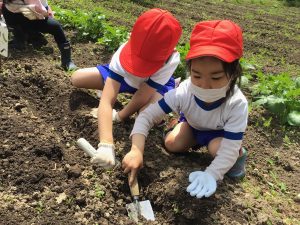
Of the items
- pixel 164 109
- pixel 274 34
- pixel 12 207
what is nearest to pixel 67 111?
pixel 164 109

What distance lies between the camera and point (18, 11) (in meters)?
4.31

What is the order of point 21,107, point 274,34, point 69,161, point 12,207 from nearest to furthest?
1. point 12,207
2. point 69,161
3. point 21,107
4. point 274,34

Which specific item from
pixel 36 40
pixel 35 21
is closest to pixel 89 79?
pixel 35 21

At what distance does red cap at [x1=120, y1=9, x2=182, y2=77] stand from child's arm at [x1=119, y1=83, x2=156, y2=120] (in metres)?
0.22

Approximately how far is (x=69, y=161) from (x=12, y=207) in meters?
0.53

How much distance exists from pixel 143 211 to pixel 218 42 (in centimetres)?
105

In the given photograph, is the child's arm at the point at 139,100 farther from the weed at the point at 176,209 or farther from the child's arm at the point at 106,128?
the weed at the point at 176,209

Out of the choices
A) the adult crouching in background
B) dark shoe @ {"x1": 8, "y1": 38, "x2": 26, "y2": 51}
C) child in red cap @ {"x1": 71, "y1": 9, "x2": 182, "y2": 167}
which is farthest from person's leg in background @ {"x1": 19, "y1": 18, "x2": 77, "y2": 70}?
child in red cap @ {"x1": 71, "y1": 9, "x2": 182, "y2": 167}

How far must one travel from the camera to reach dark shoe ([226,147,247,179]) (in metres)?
2.75

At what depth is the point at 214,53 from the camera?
2205 mm

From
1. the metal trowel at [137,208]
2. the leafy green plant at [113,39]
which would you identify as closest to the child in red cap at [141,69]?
the metal trowel at [137,208]

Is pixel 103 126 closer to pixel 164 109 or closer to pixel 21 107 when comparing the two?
pixel 164 109

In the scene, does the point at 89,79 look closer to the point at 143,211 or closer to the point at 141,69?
the point at 141,69

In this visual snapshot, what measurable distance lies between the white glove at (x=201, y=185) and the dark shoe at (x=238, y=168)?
399 millimetres
